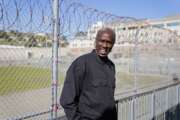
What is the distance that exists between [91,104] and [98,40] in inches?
25.5

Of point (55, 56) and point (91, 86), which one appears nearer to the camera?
point (91, 86)

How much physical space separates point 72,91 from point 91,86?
23 centimetres

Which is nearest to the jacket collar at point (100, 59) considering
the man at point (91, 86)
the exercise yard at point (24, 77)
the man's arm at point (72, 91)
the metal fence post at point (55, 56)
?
the man at point (91, 86)

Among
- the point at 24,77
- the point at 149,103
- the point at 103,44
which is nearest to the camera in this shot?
the point at 103,44

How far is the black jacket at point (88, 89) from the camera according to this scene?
2875 millimetres

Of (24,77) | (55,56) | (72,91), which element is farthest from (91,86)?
(24,77)

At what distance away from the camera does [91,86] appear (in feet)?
9.86

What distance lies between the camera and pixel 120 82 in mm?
7871

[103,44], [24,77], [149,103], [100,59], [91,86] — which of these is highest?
[103,44]

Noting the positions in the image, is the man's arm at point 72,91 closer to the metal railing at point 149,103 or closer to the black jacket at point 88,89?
the black jacket at point 88,89

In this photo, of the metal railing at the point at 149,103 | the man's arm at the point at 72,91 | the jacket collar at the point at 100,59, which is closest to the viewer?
the man's arm at the point at 72,91

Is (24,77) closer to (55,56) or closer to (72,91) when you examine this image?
(55,56)

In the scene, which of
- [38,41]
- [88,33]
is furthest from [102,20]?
[38,41]

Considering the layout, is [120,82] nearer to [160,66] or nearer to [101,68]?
[160,66]
